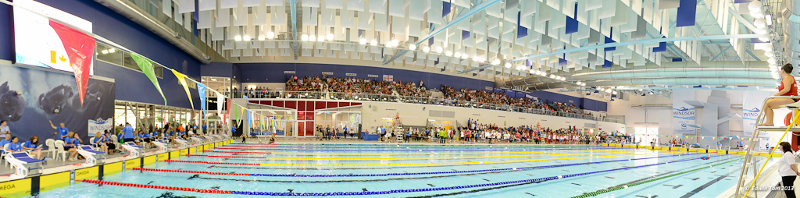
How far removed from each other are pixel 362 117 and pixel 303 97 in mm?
3508

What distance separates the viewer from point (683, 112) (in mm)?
26328

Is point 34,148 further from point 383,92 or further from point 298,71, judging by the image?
point 383,92

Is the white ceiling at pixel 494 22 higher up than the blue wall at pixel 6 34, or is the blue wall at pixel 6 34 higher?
the white ceiling at pixel 494 22

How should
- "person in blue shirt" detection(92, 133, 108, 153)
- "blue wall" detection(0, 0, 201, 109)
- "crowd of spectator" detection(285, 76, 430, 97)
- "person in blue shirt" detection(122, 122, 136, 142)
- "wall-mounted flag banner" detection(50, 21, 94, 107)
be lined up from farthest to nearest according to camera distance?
"crowd of spectator" detection(285, 76, 430, 97) < "person in blue shirt" detection(122, 122, 136, 142) < "blue wall" detection(0, 0, 201, 109) < "person in blue shirt" detection(92, 133, 108, 153) < "wall-mounted flag banner" detection(50, 21, 94, 107)

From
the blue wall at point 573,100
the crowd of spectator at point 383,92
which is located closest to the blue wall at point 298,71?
the crowd of spectator at point 383,92

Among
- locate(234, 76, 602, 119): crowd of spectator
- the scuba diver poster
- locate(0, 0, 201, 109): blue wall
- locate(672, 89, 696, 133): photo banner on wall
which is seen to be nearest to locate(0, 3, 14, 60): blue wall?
locate(0, 0, 201, 109): blue wall

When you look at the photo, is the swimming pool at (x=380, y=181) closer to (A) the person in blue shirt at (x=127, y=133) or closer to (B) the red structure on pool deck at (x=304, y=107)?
(A) the person in blue shirt at (x=127, y=133)

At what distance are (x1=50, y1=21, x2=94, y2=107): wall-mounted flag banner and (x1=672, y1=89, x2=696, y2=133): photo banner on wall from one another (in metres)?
30.9

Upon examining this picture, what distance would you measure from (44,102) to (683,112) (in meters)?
32.3

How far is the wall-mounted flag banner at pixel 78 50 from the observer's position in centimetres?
406

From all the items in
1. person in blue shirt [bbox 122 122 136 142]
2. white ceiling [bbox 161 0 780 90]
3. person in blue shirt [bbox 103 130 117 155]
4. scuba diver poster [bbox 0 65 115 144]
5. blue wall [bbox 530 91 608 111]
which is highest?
white ceiling [bbox 161 0 780 90]

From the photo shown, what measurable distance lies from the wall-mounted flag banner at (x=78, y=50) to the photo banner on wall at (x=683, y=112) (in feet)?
101

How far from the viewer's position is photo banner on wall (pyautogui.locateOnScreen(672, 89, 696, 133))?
25.9 m

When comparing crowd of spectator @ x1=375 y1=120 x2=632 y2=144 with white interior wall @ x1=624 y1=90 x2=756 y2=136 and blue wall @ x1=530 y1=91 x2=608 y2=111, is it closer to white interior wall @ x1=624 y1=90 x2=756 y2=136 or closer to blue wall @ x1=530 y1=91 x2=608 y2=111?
blue wall @ x1=530 y1=91 x2=608 y2=111
